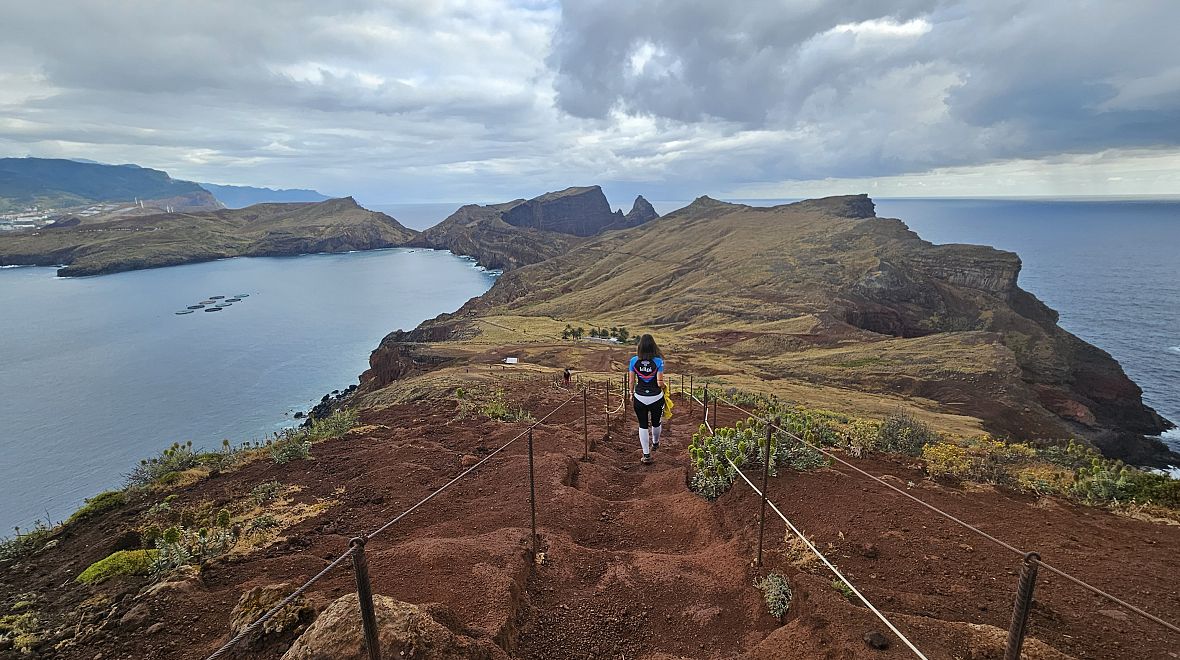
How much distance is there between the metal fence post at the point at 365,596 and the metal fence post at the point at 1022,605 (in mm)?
3988

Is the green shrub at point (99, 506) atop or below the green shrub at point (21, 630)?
below

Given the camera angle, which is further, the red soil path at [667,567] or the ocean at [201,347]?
the ocean at [201,347]

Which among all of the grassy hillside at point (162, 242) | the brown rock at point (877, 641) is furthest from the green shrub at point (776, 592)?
the grassy hillside at point (162, 242)

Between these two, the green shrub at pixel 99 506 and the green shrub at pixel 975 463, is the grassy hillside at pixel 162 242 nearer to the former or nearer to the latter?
the green shrub at pixel 99 506

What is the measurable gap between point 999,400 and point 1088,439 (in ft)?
26.1

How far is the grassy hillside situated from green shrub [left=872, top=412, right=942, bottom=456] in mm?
177748

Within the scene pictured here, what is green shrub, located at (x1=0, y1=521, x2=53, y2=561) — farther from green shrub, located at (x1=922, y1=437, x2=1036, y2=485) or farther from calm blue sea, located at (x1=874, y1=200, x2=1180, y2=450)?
calm blue sea, located at (x1=874, y1=200, x2=1180, y2=450)

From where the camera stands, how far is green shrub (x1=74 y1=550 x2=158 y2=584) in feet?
20.0

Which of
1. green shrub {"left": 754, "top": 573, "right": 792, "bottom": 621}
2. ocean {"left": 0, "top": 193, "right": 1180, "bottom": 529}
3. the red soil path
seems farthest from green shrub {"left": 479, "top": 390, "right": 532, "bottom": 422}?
ocean {"left": 0, "top": 193, "right": 1180, "bottom": 529}

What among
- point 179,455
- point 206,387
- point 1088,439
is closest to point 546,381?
point 179,455

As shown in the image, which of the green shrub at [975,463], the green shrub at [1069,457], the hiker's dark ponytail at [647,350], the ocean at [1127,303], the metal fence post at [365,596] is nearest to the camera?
the metal fence post at [365,596]

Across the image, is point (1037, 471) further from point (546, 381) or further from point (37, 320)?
point (37, 320)

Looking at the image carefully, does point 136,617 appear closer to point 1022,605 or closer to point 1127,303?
point 1022,605

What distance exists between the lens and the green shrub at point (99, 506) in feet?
28.3
